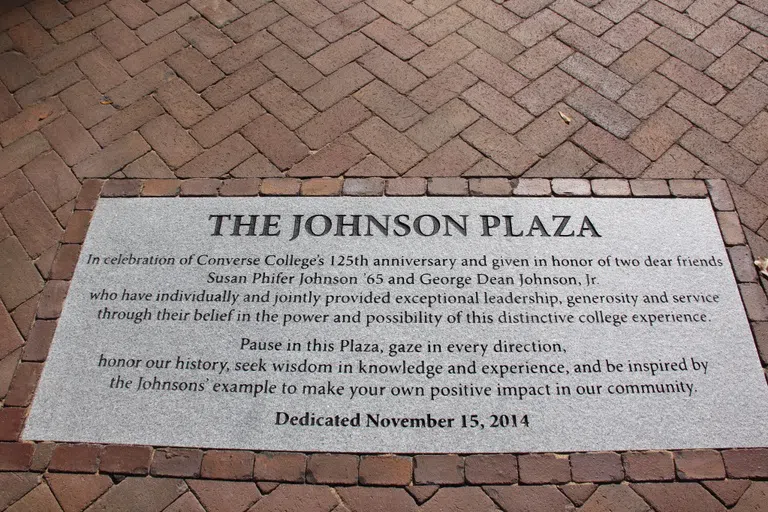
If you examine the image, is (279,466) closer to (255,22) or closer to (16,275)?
(16,275)

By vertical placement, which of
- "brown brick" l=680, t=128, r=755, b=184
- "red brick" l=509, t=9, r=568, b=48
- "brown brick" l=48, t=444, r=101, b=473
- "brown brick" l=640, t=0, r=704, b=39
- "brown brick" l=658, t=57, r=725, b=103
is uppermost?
"brown brick" l=640, t=0, r=704, b=39

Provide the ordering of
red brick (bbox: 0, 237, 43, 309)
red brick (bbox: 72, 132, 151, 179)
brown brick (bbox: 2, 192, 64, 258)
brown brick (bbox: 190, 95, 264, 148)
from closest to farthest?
red brick (bbox: 0, 237, 43, 309), brown brick (bbox: 2, 192, 64, 258), red brick (bbox: 72, 132, 151, 179), brown brick (bbox: 190, 95, 264, 148)

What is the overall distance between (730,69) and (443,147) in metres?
1.82

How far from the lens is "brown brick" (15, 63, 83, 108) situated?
141 inches

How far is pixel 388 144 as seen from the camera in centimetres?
328

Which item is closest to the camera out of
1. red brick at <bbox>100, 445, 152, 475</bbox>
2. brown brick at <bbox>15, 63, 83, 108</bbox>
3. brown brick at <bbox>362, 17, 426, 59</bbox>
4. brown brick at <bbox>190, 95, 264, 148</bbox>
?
red brick at <bbox>100, 445, 152, 475</bbox>

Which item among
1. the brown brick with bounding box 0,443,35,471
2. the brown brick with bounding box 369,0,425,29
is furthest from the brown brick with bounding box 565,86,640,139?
the brown brick with bounding box 0,443,35,471

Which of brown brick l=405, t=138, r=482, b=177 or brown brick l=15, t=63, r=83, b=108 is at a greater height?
brown brick l=405, t=138, r=482, b=177

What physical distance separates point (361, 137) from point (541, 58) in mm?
1244

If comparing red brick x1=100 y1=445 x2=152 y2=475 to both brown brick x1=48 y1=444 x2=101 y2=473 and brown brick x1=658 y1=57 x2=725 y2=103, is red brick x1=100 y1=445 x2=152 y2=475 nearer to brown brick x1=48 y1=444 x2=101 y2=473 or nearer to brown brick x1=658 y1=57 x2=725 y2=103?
brown brick x1=48 y1=444 x2=101 y2=473

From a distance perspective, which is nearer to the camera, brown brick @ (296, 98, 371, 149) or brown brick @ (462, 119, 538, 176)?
brown brick @ (462, 119, 538, 176)

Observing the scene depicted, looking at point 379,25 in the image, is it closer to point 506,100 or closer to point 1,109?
point 506,100

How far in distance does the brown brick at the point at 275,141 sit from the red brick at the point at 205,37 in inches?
27.1

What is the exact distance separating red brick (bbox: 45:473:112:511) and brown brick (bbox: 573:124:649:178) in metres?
2.81
